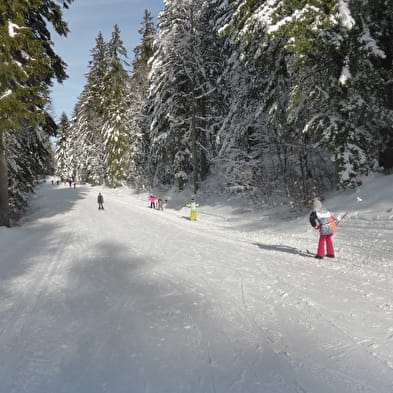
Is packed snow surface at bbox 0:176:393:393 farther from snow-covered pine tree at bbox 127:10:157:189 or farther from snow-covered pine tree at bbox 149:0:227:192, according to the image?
snow-covered pine tree at bbox 127:10:157:189

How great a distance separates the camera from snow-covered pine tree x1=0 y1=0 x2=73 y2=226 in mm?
11320

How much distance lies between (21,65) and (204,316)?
11.8 meters

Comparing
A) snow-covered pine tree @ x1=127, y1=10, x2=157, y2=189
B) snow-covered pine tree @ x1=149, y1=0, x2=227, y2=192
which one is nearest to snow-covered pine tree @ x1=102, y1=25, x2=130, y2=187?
snow-covered pine tree @ x1=127, y1=10, x2=157, y2=189

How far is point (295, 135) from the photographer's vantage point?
47.8ft

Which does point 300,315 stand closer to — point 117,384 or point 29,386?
point 117,384

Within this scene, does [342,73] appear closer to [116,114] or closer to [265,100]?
[265,100]

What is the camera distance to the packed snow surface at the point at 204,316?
3293 mm

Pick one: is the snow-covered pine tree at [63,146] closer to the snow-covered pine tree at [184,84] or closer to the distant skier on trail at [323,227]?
the snow-covered pine tree at [184,84]

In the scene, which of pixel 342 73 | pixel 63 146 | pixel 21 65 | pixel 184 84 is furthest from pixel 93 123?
pixel 342 73

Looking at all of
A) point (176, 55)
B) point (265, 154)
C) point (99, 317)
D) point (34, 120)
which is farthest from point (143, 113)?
point (99, 317)

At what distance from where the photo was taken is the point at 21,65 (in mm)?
11844

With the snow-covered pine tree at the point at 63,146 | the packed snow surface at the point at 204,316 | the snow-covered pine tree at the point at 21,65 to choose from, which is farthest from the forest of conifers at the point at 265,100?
the snow-covered pine tree at the point at 63,146

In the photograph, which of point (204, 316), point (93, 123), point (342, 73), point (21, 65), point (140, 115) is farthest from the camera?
point (93, 123)

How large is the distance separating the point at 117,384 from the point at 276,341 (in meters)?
1.93
